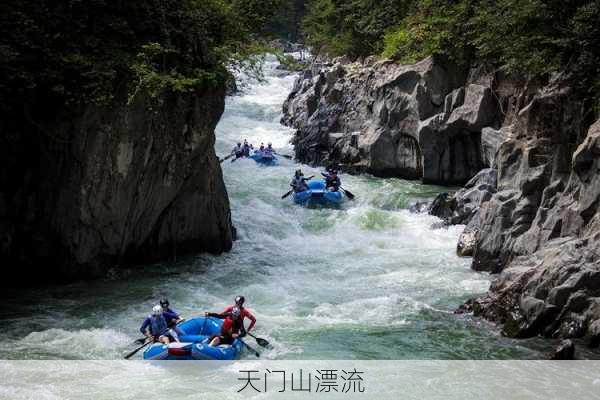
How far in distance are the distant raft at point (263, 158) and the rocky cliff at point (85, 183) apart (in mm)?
12099

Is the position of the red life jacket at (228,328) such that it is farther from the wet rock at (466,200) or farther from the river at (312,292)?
the wet rock at (466,200)

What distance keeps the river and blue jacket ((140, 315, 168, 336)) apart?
45 cm

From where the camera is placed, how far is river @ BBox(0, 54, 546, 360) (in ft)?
38.0

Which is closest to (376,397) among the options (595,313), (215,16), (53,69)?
(595,313)

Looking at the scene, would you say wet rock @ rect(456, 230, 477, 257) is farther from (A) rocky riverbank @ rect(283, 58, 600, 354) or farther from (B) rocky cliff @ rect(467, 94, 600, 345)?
(B) rocky cliff @ rect(467, 94, 600, 345)

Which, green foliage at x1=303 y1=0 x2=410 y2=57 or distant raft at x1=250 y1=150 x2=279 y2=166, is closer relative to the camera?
distant raft at x1=250 y1=150 x2=279 y2=166

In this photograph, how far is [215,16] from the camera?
666 inches

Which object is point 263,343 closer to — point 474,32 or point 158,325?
point 158,325

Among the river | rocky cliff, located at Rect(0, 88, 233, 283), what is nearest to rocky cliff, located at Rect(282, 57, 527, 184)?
the river

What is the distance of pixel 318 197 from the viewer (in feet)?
74.7

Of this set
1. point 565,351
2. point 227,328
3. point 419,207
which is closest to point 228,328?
point 227,328

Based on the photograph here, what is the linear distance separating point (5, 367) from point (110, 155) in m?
5.38

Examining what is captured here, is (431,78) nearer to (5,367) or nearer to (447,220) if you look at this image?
(447,220)

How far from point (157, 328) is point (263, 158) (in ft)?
56.4
